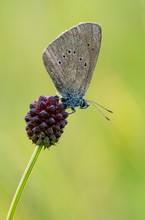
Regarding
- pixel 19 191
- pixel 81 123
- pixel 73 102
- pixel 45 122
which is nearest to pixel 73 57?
pixel 73 102

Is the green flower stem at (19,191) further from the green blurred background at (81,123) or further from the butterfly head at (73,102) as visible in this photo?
the green blurred background at (81,123)

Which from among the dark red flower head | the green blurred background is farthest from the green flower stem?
the green blurred background

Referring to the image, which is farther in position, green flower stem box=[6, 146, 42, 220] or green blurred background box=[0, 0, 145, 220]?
green blurred background box=[0, 0, 145, 220]

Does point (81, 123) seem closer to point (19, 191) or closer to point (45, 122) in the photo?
point (45, 122)

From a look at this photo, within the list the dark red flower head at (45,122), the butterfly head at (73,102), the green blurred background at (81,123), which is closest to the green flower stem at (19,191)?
the dark red flower head at (45,122)

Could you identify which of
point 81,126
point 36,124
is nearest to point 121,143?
point 81,126

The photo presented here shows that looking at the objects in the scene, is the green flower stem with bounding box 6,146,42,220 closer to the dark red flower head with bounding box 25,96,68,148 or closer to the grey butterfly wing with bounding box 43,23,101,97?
the dark red flower head with bounding box 25,96,68,148
